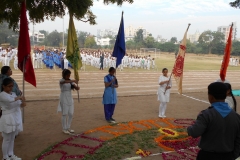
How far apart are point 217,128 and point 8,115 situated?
11.9 feet

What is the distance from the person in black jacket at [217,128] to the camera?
2646mm

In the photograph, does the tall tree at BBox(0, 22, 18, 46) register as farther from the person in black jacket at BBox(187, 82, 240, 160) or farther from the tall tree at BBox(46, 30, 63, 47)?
the person in black jacket at BBox(187, 82, 240, 160)

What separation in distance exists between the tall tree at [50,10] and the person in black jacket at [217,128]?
148 inches

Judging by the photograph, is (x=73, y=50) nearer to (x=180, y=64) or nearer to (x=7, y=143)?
(x=7, y=143)

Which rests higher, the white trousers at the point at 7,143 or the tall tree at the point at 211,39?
the tall tree at the point at 211,39

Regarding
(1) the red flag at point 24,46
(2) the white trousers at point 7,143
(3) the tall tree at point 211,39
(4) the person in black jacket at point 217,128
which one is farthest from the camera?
(3) the tall tree at point 211,39

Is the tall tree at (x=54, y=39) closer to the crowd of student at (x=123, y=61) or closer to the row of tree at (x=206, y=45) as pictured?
the row of tree at (x=206, y=45)

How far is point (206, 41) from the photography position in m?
60.8

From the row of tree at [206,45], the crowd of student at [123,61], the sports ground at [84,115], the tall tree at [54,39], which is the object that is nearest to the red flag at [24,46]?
the sports ground at [84,115]

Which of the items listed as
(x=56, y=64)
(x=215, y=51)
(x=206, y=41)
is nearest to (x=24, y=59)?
(x=56, y=64)

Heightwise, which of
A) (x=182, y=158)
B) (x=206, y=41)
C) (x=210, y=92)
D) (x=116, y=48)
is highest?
(x=206, y=41)

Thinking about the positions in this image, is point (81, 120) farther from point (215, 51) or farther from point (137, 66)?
point (215, 51)

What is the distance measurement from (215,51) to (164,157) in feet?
177

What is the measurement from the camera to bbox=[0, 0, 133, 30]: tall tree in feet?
18.2
